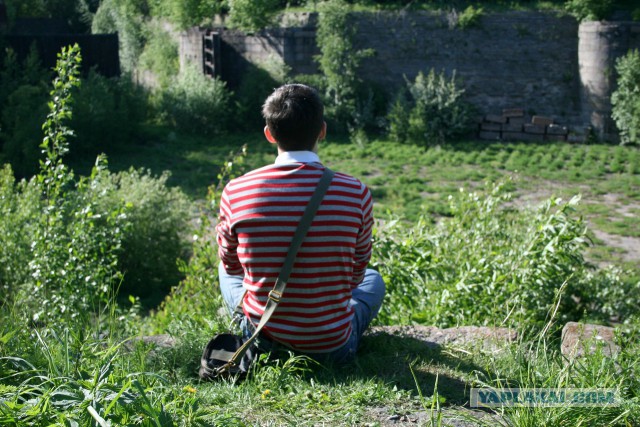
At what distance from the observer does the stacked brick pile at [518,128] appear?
13070 mm

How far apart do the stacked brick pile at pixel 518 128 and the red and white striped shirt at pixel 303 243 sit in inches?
413

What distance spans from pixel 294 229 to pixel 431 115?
1044cm

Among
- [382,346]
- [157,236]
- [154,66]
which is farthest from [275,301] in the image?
[154,66]

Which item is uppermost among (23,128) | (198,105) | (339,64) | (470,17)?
(470,17)

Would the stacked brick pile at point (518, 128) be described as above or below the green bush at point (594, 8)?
below

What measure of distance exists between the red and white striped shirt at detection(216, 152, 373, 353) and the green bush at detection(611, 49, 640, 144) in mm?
10136

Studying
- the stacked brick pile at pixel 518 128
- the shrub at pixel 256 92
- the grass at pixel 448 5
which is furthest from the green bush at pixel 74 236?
the grass at pixel 448 5

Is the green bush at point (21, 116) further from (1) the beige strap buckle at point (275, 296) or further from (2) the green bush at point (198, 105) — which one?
(1) the beige strap buckle at point (275, 296)

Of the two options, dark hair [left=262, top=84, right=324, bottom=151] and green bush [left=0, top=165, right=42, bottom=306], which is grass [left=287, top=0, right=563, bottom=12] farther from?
dark hair [left=262, top=84, right=324, bottom=151]

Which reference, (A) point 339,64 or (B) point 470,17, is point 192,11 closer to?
(A) point 339,64

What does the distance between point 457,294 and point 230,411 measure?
8.29ft

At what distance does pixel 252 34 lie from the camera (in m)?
15.6

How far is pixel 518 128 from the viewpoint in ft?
43.6

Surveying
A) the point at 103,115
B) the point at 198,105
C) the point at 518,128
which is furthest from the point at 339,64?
the point at 103,115
